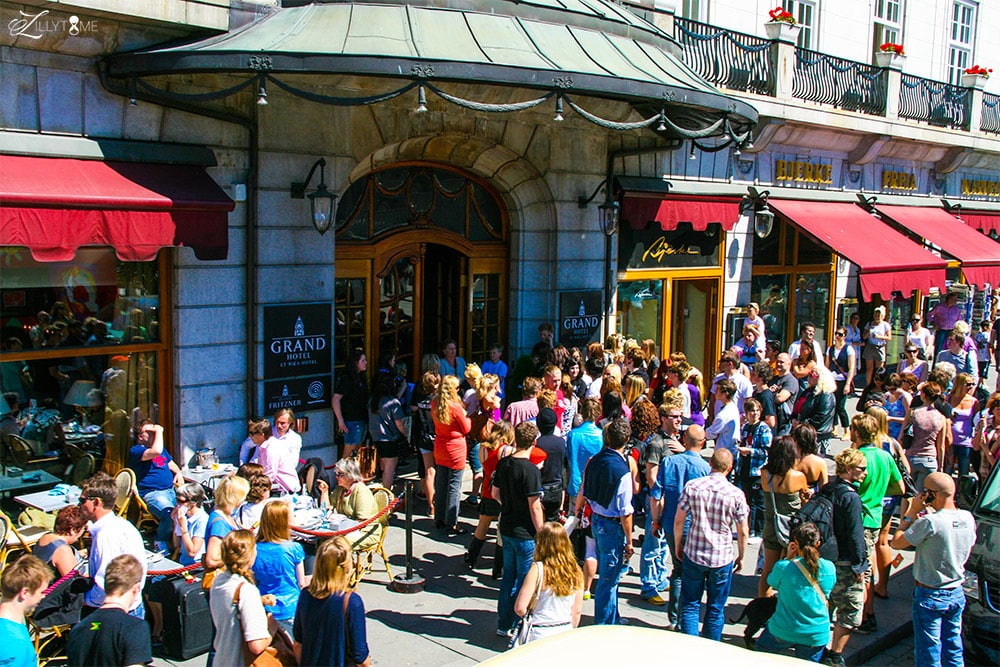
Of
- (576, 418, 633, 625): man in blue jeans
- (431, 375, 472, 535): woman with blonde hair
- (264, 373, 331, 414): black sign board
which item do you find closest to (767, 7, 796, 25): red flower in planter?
(431, 375, 472, 535): woman with blonde hair

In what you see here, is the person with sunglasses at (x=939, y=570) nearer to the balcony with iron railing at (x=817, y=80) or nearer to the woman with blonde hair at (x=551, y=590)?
the woman with blonde hair at (x=551, y=590)

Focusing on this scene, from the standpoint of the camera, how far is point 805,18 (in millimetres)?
17688

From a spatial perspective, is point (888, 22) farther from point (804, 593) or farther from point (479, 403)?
point (804, 593)

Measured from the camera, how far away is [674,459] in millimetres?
7555

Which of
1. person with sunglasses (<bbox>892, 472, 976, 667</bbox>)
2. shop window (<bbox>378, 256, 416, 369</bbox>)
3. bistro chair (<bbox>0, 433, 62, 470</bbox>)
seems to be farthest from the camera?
shop window (<bbox>378, 256, 416, 369</bbox>)

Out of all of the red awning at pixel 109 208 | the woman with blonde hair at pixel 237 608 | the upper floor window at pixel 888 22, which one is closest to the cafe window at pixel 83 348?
the red awning at pixel 109 208

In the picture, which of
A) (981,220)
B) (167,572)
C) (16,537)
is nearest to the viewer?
(167,572)

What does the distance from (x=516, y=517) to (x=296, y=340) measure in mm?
4221

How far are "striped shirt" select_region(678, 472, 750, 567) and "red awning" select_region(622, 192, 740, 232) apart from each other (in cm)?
736

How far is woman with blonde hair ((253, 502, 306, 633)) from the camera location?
586 cm

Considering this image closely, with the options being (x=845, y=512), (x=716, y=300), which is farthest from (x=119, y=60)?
(x=716, y=300)

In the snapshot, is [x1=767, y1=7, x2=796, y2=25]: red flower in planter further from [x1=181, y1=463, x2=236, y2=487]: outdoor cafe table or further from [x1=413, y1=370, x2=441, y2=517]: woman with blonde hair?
[x1=181, y1=463, x2=236, y2=487]: outdoor cafe table

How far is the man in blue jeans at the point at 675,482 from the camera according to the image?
7406 millimetres

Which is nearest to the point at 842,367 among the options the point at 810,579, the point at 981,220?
the point at 810,579
